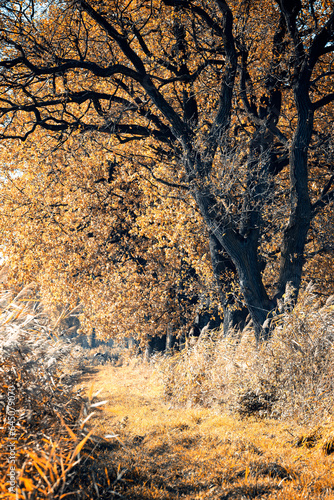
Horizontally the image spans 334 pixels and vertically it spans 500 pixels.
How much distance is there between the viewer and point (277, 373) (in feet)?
21.9

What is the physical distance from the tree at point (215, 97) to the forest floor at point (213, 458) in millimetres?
2723

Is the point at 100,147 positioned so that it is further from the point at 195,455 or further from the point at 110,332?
the point at 195,455

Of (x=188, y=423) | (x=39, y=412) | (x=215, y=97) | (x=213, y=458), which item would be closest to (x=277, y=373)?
(x=188, y=423)

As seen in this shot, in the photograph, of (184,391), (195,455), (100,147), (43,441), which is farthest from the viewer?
(100,147)

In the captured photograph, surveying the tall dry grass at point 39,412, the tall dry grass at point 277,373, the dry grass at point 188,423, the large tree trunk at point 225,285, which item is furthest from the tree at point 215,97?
the tall dry grass at point 39,412

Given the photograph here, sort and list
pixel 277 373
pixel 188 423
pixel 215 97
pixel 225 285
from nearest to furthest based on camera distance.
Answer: pixel 188 423, pixel 277 373, pixel 225 285, pixel 215 97

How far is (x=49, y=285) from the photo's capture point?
576 inches

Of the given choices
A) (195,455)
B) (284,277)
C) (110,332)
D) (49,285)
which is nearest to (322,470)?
(195,455)

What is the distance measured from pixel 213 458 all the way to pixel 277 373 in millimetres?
2426

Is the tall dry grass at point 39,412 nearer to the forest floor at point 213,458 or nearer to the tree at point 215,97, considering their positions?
the forest floor at point 213,458

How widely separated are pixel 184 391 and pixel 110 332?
652 centimetres

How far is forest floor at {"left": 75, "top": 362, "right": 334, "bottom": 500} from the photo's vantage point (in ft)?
12.3

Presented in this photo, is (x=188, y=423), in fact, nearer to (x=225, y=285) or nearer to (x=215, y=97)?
(x=225, y=285)

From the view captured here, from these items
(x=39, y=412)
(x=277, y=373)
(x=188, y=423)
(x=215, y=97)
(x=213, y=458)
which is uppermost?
(x=215, y=97)
